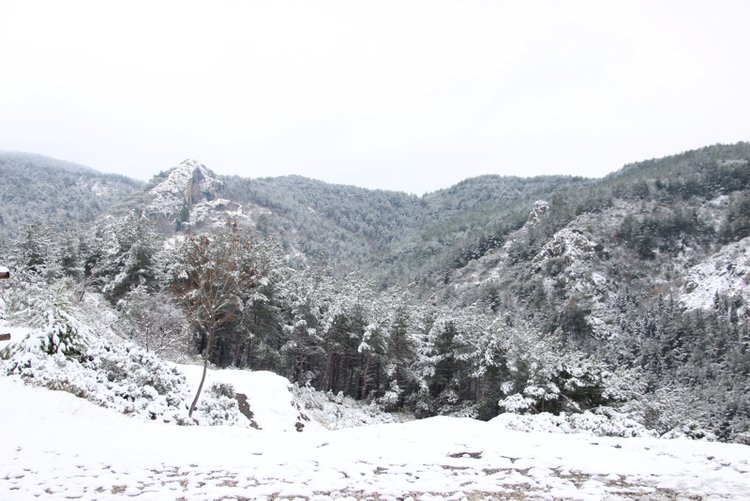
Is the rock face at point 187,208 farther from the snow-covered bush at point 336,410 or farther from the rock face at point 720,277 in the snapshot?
the snow-covered bush at point 336,410

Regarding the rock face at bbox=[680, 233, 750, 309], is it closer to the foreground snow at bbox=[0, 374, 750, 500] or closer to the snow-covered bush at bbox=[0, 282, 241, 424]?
the foreground snow at bbox=[0, 374, 750, 500]

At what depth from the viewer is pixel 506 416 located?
46.8ft

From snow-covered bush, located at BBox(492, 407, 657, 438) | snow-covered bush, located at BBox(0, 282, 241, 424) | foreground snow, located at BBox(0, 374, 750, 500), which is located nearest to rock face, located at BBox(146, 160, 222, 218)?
snow-covered bush, located at BBox(0, 282, 241, 424)

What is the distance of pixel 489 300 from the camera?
113 m

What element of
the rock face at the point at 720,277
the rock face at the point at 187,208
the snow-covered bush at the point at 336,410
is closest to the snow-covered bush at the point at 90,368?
the snow-covered bush at the point at 336,410

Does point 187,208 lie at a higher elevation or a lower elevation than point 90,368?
higher

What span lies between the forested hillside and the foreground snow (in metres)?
5.75

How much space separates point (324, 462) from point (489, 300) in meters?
109

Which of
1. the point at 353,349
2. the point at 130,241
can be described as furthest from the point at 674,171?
the point at 130,241

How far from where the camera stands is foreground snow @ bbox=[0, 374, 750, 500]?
589 cm

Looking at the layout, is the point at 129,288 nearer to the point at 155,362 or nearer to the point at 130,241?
the point at 130,241

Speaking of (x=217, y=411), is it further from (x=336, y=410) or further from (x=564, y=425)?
(x=336, y=410)

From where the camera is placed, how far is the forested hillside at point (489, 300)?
2834cm

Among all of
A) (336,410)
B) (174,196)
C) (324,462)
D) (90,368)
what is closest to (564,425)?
(324,462)
